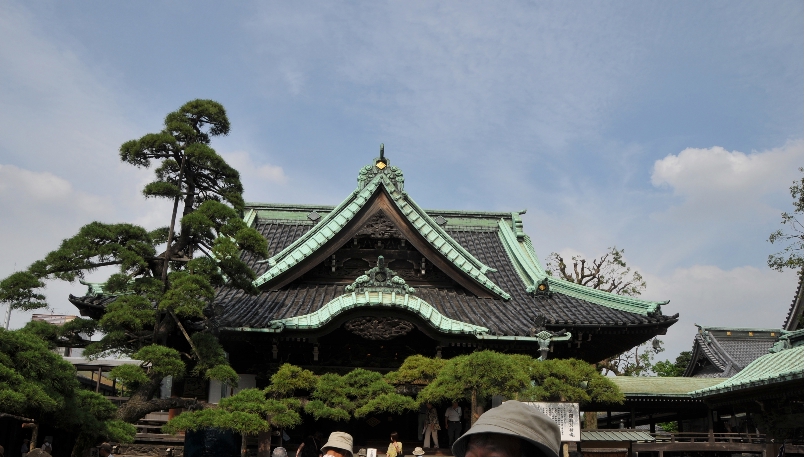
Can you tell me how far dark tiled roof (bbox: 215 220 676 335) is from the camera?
1482 cm

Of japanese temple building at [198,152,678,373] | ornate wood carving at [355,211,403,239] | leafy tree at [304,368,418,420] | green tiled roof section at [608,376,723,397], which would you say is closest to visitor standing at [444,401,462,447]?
japanese temple building at [198,152,678,373]

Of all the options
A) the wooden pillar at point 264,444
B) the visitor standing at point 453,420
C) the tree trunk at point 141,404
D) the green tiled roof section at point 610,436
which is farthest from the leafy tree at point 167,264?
the green tiled roof section at point 610,436

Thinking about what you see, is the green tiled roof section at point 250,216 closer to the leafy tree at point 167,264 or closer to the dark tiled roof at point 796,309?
the leafy tree at point 167,264

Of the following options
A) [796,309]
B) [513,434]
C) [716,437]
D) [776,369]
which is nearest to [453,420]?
[776,369]

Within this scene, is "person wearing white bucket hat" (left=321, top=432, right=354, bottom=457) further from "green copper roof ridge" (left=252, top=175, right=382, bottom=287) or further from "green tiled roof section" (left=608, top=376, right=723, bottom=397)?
"green tiled roof section" (left=608, top=376, right=723, bottom=397)

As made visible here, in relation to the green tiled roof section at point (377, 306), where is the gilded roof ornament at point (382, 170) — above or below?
above

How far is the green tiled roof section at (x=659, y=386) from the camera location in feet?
64.7

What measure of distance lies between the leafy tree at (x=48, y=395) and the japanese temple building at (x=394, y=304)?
3456mm

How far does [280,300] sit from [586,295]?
7320 mm

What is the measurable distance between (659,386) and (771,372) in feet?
22.2

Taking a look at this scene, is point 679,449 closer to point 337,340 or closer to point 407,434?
point 407,434

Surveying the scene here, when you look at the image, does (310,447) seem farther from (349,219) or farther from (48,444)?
(349,219)

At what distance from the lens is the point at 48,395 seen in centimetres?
855

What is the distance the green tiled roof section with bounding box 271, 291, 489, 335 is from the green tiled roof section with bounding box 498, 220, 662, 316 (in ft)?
12.8
